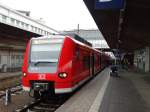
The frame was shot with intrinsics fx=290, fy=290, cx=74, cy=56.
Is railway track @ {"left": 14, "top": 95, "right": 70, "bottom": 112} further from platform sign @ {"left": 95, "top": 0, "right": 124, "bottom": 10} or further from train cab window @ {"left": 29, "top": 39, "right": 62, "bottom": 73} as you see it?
platform sign @ {"left": 95, "top": 0, "right": 124, "bottom": 10}

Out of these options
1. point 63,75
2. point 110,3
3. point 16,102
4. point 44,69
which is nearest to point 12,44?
point 16,102

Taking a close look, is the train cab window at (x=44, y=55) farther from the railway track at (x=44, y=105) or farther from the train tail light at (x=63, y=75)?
the railway track at (x=44, y=105)

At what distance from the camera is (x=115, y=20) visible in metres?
20.5

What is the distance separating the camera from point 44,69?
10.7 meters

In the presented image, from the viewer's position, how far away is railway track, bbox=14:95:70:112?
31.1 ft

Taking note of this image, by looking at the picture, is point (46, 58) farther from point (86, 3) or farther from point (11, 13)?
point (11, 13)

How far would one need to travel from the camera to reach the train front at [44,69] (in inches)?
411

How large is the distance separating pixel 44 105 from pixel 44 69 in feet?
4.32

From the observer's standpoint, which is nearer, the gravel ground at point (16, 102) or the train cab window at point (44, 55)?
the gravel ground at point (16, 102)

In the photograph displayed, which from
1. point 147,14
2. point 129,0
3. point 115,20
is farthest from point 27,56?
point 115,20

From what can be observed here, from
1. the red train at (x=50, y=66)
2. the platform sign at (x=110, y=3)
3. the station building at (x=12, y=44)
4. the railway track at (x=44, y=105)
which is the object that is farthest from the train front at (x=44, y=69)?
the station building at (x=12, y=44)

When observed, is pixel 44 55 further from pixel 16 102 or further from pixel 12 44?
pixel 12 44

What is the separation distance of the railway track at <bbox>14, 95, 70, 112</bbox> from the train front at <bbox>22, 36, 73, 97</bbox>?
414 millimetres

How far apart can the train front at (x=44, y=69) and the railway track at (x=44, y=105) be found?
414 millimetres
